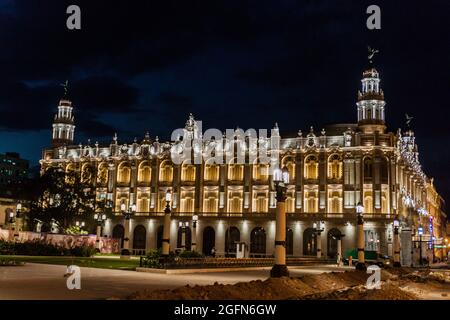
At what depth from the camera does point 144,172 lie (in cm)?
9444

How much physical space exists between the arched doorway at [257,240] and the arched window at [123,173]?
23675 millimetres

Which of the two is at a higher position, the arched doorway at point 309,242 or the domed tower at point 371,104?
the domed tower at point 371,104

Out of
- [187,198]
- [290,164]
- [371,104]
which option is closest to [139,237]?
[187,198]

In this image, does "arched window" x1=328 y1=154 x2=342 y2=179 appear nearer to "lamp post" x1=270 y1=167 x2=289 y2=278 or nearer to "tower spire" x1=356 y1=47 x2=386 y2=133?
"tower spire" x1=356 y1=47 x2=386 y2=133

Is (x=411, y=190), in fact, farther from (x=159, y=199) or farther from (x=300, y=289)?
(x=300, y=289)

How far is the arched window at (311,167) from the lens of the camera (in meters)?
83.0

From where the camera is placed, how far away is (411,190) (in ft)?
314

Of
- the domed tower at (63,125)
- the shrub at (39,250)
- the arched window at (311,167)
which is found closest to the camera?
the shrub at (39,250)

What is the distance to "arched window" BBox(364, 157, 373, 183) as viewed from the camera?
78750 millimetres

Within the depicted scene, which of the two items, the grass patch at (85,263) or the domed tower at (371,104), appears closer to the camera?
the grass patch at (85,263)

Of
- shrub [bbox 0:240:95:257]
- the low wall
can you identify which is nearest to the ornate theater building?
the low wall

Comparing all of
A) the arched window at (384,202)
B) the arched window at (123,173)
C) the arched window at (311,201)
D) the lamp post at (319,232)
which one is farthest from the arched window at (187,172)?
the arched window at (384,202)

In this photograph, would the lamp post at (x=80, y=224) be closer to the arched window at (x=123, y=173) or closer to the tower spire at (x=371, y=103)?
the arched window at (x=123, y=173)

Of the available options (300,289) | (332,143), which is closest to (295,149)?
(332,143)
